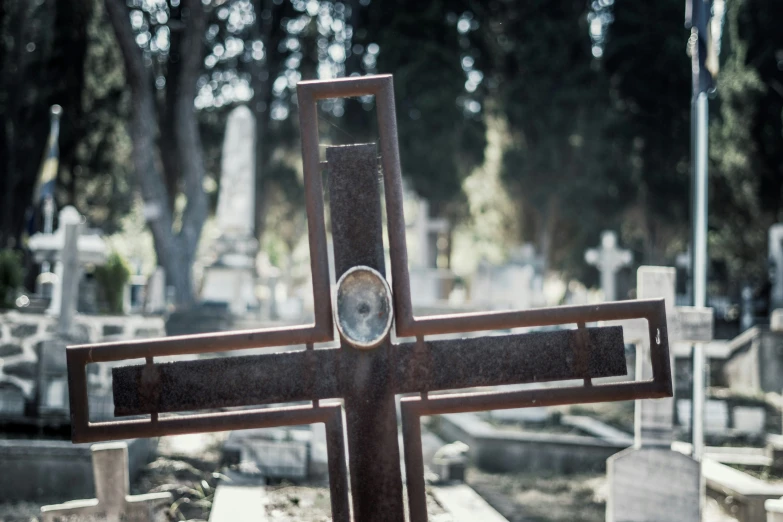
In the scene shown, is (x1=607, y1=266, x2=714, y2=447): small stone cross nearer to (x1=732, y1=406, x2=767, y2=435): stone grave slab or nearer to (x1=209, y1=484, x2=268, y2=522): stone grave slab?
(x1=209, y1=484, x2=268, y2=522): stone grave slab

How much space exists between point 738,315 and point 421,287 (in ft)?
32.1

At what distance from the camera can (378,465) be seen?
8.68 feet

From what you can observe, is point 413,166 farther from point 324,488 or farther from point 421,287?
point 324,488

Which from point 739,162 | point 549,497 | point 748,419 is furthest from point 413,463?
point 739,162

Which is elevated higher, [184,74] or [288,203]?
[184,74]

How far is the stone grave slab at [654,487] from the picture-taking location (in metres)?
4.87

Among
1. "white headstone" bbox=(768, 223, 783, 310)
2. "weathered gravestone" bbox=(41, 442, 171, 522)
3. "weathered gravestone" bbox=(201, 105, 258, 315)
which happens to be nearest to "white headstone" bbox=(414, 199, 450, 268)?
"weathered gravestone" bbox=(201, 105, 258, 315)

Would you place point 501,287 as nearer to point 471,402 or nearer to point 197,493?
point 197,493

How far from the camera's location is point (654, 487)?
4918 millimetres

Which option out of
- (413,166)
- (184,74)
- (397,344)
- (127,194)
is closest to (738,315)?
(413,166)

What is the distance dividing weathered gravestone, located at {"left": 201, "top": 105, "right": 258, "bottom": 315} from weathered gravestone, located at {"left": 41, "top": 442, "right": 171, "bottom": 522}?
11552 millimetres

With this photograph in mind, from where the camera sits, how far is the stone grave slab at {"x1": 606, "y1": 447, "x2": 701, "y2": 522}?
4.87 metres

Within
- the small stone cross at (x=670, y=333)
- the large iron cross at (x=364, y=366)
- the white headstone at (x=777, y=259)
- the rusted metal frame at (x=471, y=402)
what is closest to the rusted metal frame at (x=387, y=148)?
the large iron cross at (x=364, y=366)

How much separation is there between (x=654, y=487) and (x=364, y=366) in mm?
2885
